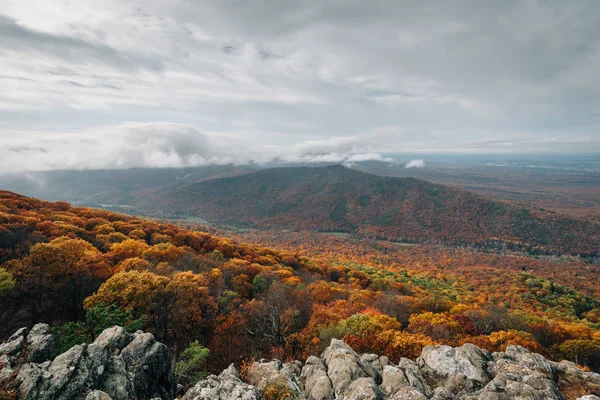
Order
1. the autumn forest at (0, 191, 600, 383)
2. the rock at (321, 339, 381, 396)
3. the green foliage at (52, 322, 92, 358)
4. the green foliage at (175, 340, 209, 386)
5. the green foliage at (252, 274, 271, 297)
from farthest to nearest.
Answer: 1. the green foliage at (252, 274, 271, 297)
2. the autumn forest at (0, 191, 600, 383)
3. the green foliage at (175, 340, 209, 386)
4. the green foliage at (52, 322, 92, 358)
5. the rock at (321, 339, 381, 396)

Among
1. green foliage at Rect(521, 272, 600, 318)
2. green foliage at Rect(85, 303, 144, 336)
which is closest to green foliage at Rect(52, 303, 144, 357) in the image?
green foliage at Rect(85, 303, 144, 336)

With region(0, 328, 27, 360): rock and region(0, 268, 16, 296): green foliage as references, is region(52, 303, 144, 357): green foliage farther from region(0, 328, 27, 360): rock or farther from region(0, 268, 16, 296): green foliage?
region(0, 268, 16, 296): green foliage

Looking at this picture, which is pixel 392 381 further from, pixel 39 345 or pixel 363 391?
pixel 39 345

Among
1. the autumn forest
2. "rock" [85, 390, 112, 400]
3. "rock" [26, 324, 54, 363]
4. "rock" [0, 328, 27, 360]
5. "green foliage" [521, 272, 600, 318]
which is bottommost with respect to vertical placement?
"green foliage" [521, 272, 600, 318]

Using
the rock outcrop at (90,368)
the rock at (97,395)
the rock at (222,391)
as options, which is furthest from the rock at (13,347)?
the rock at (222,391)

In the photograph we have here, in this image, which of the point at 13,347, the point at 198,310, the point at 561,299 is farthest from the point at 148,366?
the point at 561,299

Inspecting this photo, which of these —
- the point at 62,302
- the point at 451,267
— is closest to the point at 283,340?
the point at 62,302
